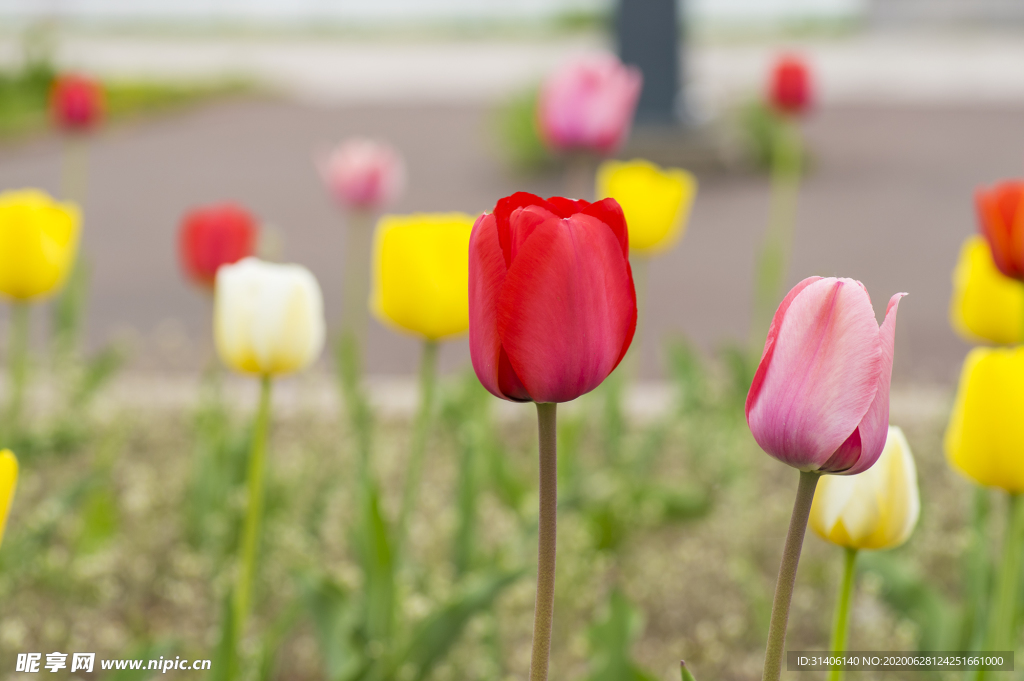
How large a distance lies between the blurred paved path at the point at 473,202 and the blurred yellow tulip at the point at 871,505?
9.78ft

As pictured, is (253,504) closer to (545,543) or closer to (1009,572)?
(545,543)

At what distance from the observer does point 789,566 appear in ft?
2.30

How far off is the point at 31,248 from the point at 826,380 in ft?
4.71

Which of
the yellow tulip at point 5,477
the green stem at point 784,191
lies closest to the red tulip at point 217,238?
the yellow tulip at point 5,477

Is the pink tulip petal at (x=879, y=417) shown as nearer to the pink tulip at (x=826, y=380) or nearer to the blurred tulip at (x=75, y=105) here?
the pink tulip at (x=826, y=380)

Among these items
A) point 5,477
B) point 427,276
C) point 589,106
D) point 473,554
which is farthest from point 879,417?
point 589,106

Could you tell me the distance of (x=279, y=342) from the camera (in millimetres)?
1275

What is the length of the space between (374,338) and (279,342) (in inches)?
138

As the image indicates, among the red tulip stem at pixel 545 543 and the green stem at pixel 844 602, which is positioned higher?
the red tulip stem at pixel 545 543

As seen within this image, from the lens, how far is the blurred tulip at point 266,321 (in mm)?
1275

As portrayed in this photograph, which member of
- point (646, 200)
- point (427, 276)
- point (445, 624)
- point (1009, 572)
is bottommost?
point (445, 624)

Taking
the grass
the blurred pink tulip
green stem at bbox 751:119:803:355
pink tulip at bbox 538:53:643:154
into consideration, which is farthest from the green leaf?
green stem at bbox 751:119:803:355

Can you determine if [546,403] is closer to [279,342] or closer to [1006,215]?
[279,342]

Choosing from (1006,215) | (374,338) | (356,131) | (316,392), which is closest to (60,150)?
(356,131)
